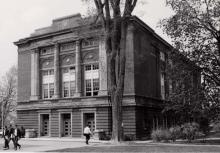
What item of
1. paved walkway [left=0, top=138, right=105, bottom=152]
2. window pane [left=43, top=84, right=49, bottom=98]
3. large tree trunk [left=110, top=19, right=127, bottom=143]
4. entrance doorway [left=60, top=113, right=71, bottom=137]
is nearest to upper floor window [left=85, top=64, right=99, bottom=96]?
entrance doorway [left=60, top=113, right=71, bottom=137]

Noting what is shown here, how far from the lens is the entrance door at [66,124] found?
131ft

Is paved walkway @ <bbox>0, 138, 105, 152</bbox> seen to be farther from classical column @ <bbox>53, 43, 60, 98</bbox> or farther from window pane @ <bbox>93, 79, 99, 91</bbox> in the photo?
classical column @ <bbox>53, 43, 60, 98</bbox>

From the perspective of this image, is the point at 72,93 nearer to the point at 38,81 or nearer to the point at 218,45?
the point at 38,81

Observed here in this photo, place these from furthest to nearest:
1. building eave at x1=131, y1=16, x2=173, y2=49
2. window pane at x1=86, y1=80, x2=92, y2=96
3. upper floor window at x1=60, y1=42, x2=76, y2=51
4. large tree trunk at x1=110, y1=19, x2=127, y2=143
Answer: upper floor window at x1=60, y1=42, x2=76, y2=51
window pane at x1=86, y1=80, x2=92, y2=96
building eave at x1=131, y1=16, x2=173, y2=49
large tree trunk at x1=110, y1=19, x2=127, y2=143

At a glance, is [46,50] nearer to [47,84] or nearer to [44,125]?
[47,84]

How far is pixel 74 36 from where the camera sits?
39.8 m

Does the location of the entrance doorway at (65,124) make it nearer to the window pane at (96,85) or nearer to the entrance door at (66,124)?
the entrance door at (66,124)

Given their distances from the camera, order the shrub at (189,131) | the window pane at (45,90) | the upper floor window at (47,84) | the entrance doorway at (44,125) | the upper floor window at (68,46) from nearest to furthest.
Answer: the shrub at (189,131), the upper floor window at (68,46), the entrance doorway at (44,125), the upper floor window at (47,84), the window pane at (45,90)

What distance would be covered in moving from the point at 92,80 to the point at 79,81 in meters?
1.57

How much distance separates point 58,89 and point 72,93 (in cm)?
187

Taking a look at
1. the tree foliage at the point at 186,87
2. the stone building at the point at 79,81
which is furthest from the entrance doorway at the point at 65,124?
the tree foliage at the point at 186,87

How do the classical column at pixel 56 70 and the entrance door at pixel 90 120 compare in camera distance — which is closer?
the entrance door at pixel 90 120

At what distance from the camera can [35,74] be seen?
142ft

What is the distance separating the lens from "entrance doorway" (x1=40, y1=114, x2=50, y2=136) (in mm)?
41875
